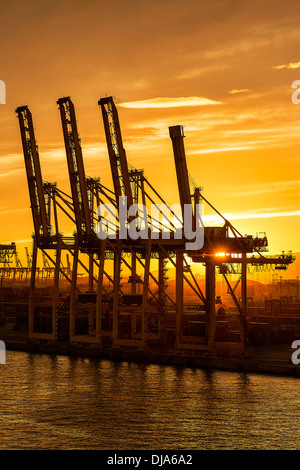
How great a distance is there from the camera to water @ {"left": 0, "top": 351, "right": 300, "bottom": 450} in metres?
30.4

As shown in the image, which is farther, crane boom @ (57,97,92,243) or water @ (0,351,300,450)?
crane boom @ (57,97,92,243)

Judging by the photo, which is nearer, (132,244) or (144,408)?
(144,408)

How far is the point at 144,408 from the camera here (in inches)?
1430

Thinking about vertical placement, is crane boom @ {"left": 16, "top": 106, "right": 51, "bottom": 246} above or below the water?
above

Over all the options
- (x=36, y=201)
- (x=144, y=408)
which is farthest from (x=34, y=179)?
(x=144, y=408)

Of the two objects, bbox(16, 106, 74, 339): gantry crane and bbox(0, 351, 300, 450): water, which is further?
bbox(16, 106, 74, 339): gantry crane

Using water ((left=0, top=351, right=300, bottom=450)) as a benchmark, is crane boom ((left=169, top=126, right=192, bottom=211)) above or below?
above

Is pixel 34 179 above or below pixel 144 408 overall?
above

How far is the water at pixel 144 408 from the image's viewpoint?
3036cm

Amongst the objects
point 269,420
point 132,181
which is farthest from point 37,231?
point 269,420

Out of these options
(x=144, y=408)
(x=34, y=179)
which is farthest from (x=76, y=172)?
(x=144, y=408)

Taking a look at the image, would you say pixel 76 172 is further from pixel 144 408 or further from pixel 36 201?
pixel 144 408

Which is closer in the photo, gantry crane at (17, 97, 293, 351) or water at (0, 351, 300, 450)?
water at (0, 351, 300, 450)

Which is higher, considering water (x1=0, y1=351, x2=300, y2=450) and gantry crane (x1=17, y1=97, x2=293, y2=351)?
gantry crane (x1=17, y1=97, x2=293, y2=351)
